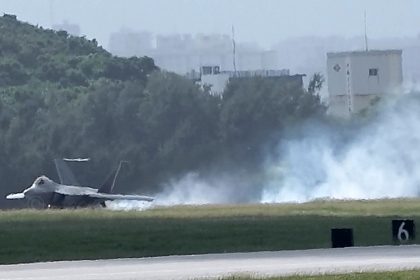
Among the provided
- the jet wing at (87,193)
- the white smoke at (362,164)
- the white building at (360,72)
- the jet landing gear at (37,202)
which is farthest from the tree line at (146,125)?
the white building at (360,72)

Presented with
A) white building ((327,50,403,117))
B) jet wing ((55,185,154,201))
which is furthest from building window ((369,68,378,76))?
jet wing ((55,185,154,201))

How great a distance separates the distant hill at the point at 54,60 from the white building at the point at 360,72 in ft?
51.7

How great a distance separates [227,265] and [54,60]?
8446cm

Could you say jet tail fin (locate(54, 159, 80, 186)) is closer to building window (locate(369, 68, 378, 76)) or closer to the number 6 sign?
the number 6 sign

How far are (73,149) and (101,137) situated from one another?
2851 millimetres

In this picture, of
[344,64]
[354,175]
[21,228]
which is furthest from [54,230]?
[344,64]

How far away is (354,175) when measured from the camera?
Result: 252 feet

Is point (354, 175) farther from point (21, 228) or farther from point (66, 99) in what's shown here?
point (21, 228)

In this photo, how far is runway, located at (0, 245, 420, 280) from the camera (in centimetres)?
2992

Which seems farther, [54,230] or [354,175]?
[354,175]

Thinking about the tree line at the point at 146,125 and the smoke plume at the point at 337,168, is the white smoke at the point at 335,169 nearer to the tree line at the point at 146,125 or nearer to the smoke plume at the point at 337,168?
the smoke plume at the point at 337,168

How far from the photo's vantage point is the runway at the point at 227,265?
29922 millimetres

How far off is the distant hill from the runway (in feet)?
233

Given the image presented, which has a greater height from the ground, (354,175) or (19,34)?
(19,34)
